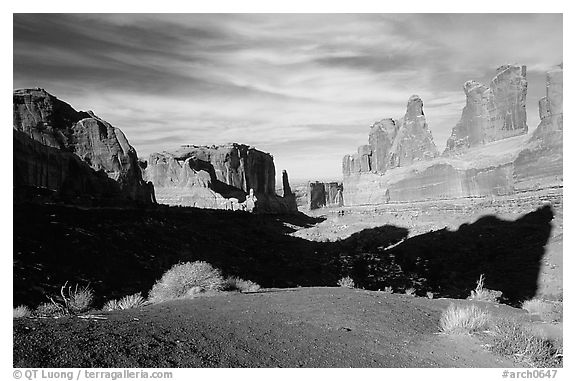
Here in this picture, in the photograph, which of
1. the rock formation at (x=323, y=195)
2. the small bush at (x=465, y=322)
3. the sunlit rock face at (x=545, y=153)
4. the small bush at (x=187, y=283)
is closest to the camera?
the small bush at (x=465, y=322)

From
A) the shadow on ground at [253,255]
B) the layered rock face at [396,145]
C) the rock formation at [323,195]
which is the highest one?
the layered rock face at [396,145]

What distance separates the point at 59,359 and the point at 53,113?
33942mm

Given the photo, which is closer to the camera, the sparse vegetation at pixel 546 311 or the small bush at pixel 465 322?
the small bush at pixel 465 322

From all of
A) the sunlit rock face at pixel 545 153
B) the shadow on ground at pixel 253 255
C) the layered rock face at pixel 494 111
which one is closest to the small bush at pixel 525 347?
the shadow on ground at pixel 253 255

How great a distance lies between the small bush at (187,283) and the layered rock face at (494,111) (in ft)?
145

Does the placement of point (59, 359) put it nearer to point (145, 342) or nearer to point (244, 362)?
point (145, 342)

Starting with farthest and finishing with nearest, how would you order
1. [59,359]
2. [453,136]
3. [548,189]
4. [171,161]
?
[171,161] < [453,136] < [548,189] < [59,359]

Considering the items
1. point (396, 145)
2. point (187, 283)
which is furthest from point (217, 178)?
point (187, 283)

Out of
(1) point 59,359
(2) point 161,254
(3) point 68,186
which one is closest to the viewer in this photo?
(1) point 59,359

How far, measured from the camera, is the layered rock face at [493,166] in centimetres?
3531

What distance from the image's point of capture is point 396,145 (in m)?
73.1

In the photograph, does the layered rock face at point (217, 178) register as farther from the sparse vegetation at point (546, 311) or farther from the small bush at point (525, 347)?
the small bush at point (525, 347)

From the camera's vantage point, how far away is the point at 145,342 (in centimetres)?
517
